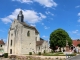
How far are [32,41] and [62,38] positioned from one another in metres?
12.9

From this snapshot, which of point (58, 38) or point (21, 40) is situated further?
point (58, 38)

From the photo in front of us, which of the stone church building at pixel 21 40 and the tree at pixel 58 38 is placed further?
the tree at pixel 58 38

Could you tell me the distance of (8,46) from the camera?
6800 cm

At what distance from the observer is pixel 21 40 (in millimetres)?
62500

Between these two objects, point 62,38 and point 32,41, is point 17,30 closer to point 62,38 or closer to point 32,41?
point 32,41

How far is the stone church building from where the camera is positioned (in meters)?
62.8

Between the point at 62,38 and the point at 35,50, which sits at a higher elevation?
the point at 62,38

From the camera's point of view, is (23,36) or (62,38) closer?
(23,36)

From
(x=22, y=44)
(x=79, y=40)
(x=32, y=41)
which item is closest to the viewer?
(x=22, y=44)

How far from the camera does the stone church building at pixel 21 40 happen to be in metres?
62.8

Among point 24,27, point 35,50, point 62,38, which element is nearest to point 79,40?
point 62,38

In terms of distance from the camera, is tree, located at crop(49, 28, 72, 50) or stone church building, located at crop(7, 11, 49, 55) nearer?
stone church building, located at crop(7, 11, 49, 55)

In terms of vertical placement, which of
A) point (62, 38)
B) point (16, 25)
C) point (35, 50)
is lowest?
point (35, 50)

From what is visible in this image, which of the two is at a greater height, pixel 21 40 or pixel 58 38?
pixel 58 38
